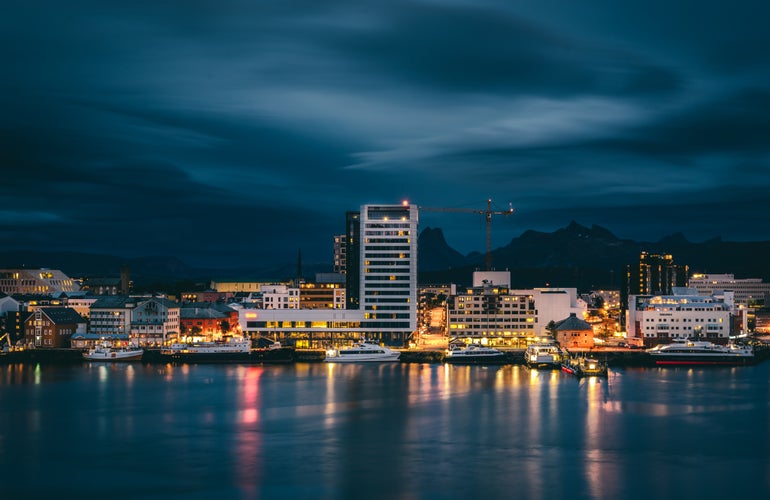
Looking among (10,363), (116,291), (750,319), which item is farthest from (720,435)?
(116,291)

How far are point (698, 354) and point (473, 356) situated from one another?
11.0 m

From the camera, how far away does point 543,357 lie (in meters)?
44.9

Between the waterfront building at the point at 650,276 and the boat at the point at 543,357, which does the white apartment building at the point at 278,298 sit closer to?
the boat at the point at 543,357

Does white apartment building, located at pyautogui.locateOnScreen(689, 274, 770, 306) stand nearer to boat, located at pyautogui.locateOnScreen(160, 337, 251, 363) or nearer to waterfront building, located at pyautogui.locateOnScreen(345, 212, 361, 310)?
waterfront building, located at pyautogui.locateOnScreen(345, 212, 361, 310)

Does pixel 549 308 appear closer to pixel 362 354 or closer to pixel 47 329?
pixel 362 354

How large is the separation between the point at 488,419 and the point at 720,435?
21.3 ft

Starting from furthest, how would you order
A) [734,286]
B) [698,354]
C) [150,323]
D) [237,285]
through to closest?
[237,285] < [734,286] < [150,323] < [698,354]

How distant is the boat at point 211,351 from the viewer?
154 ft

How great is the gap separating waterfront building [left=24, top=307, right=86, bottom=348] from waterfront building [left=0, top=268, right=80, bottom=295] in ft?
A: 77.5

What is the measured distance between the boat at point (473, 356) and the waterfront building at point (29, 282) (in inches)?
1538

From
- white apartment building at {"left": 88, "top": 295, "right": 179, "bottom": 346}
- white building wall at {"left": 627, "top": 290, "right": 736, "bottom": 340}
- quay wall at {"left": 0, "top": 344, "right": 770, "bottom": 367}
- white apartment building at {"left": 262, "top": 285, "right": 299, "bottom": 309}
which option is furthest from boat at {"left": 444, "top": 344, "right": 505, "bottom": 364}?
white apartment building at {"left": 262, "top": 285, "right": 299, "bottom": 309}

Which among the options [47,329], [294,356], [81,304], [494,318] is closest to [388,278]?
[294,356]

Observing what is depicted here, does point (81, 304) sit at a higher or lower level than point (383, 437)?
higher

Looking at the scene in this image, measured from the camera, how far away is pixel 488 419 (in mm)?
28391
